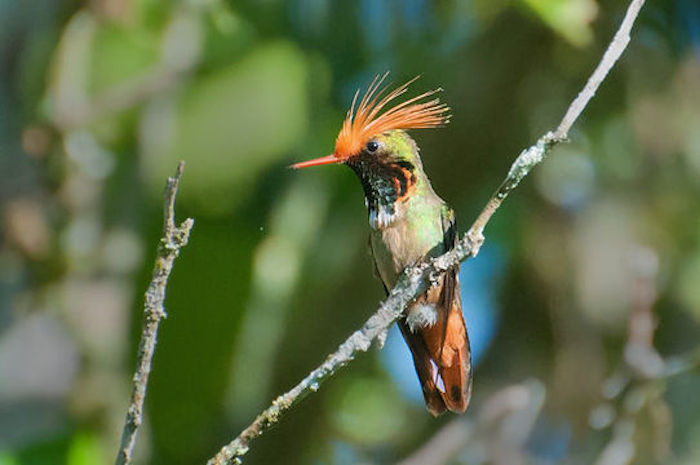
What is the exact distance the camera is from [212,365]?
4.97 metres

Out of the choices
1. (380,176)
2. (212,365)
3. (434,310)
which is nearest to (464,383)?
(434,310)

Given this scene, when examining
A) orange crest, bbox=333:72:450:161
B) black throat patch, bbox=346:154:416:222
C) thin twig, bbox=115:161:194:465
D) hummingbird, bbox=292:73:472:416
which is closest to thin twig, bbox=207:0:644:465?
thin twig, bbox=115:161:194:465

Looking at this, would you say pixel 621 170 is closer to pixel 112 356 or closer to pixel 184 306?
pixel 184 306

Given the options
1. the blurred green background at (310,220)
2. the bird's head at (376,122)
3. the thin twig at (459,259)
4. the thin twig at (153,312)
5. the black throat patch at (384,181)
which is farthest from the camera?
the blurred green background at (310,220)

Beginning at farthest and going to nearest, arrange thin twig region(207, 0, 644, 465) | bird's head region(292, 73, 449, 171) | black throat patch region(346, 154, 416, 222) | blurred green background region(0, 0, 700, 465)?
blurred green background region(0, 0, 700, 465), black throat patch region(346, 154, 416, 222), bird's head region(292, 73, 449, 171), thin twig region(207, 0, 644, 465)

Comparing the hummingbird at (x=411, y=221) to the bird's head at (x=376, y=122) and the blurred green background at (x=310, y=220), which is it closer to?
the bird's head at (x=376, y=122)

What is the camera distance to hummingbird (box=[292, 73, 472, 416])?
2.79m

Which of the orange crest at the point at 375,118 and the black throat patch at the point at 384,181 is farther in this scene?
the black throat patch at the point at 384,181

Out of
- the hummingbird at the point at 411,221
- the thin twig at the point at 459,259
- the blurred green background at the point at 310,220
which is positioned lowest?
the thin twig at the point at 459,259

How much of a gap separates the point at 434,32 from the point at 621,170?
130 cm

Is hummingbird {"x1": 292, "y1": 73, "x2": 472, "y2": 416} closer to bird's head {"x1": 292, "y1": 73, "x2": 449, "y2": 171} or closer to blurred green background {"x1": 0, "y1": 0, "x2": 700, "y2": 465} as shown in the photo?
bird's head {"x1": 292, "y1": 73, "x2": 449, "y2": 171}

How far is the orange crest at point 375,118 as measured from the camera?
8.98 feet

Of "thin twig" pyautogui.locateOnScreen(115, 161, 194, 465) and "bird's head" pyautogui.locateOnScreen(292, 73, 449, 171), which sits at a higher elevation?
"bird's head" pyautogui.locateOnScreen(292, 73, 449, 171)

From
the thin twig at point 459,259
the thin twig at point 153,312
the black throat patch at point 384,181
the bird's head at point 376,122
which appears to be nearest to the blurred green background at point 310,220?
the black throat patch at point 384,181
